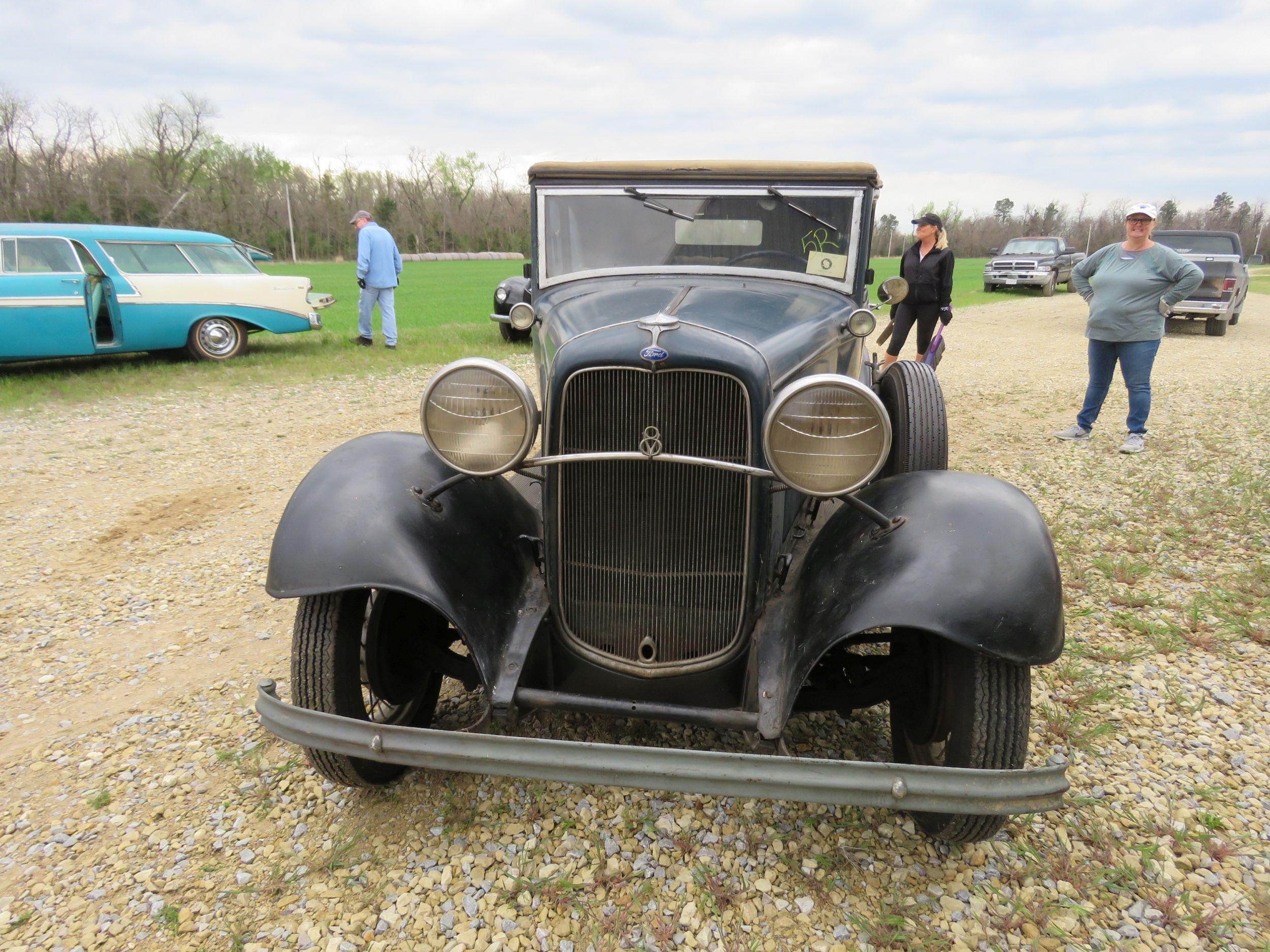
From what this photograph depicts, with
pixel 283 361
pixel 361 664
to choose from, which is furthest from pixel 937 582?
pixel 283 361

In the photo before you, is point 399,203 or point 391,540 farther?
point 399,203

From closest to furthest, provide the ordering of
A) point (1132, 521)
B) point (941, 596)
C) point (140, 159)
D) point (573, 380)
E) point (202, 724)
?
point (941, 596) → point (573, 380) → point (202, 724) → point (1132, 521) → point (140, 159)

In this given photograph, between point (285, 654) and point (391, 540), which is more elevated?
point (391, 540)

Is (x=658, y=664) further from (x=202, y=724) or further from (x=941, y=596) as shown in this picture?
(x=202, y=724)

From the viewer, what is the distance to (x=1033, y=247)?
23297mm

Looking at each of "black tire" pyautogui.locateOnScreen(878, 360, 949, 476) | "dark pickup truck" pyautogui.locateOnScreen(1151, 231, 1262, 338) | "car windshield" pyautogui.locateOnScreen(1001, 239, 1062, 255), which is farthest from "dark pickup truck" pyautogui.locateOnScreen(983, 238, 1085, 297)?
"black tire" pyautogui.locateOnScreen(878, 360, 949, 476)

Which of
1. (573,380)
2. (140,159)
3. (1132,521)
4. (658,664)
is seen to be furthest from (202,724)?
(140,159)

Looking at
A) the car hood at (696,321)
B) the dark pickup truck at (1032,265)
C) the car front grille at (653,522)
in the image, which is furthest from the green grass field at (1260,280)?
the car front grille at (653,522)

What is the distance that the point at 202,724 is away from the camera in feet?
9.40

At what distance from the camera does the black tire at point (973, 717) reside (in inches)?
79.6

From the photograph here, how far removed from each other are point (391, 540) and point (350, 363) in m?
9.06

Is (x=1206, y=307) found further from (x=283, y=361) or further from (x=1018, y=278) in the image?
(x=283, y=361)

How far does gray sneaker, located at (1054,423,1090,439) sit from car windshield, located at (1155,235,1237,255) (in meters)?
9.94

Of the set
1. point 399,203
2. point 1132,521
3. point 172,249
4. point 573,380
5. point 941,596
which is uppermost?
point 399,203
